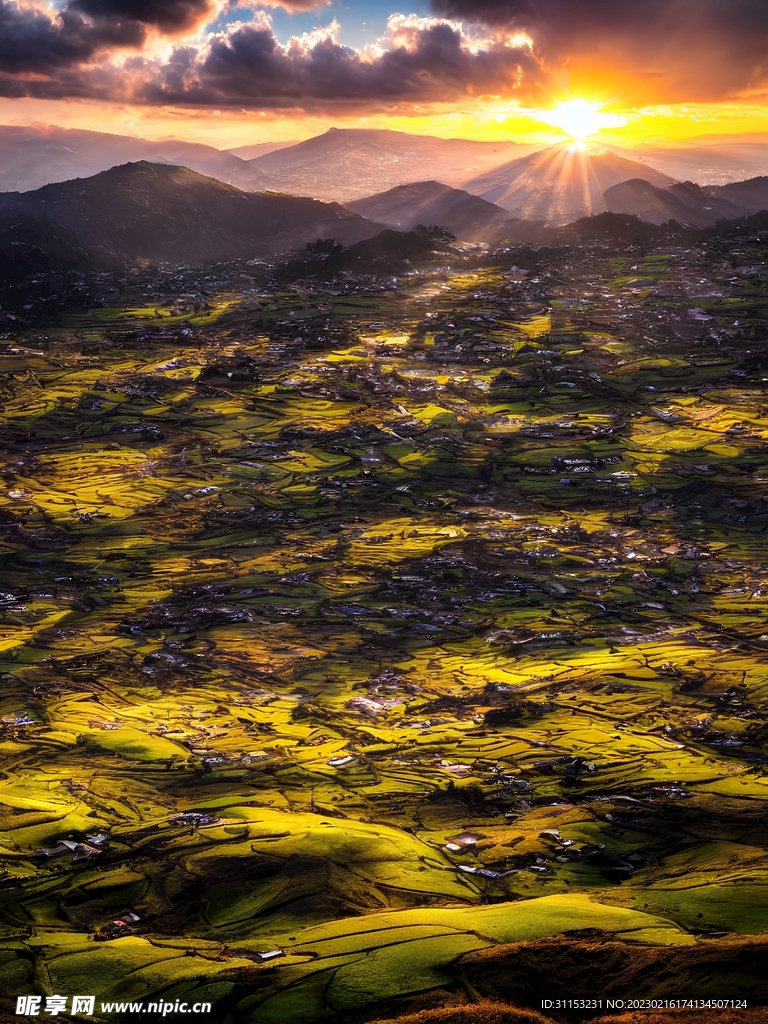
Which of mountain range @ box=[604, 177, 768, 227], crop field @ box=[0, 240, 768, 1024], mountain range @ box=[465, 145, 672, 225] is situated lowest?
crop field @ box=[0, 240, 768, 1024]

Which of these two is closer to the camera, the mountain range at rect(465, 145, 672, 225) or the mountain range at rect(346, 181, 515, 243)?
the mountain range at rect(346, 181, 515, 243)

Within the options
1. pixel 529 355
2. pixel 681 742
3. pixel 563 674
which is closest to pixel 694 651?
pixel 563 674

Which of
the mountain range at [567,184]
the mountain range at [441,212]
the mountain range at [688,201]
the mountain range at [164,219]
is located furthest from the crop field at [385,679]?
the mountain range at [567,184]

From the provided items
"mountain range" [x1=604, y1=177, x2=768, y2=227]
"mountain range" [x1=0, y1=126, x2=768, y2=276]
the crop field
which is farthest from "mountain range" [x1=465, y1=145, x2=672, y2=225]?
the crop field

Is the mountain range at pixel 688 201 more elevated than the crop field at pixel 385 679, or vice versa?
the mountain range at pixel 688 201

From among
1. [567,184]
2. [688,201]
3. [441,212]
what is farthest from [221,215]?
[567,184]

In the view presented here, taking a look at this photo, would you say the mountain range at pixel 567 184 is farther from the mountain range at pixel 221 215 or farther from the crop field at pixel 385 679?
the crop field at pixel 385 679

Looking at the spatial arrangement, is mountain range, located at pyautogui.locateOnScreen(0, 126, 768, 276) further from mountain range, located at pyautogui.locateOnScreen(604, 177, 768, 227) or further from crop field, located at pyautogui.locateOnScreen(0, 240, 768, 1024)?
crop field, located at pyautogui.locateOnScreen(0, 240, 768, 1024)

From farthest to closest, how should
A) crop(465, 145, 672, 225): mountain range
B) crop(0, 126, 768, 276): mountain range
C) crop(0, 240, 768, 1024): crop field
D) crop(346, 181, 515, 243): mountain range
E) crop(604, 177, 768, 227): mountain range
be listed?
crop(465, 145, 672, 225): mountain range, crop(346, 181, 515, 243): mountain range, crop(604, 177, 768, 227): mountain range, crop(0, 126, 768, 276): mountain range, crop(0, 240, 768, 1024): crop field

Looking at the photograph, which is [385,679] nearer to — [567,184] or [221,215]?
[221,215]
